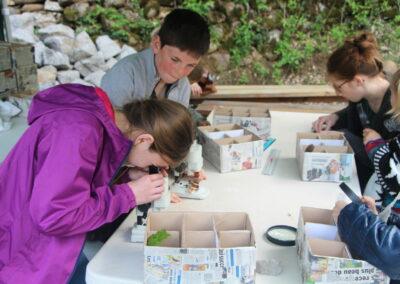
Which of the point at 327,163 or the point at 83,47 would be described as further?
the point at 83,47

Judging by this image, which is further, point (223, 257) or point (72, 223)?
point (72, 223)

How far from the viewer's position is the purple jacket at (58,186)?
1.13 metres

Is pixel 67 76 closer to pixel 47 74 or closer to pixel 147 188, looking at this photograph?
pixel 47 74

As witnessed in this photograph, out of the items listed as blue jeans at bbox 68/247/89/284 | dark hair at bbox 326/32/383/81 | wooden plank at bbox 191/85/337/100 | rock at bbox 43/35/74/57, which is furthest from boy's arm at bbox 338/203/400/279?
rock at bbox 43/35/74/57

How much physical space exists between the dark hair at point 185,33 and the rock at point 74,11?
4.26m

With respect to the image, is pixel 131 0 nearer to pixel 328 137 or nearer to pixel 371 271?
pixel 328 137

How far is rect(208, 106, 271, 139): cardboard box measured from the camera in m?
2.15

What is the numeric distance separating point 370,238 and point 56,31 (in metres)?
5.19

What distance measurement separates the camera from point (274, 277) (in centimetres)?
109

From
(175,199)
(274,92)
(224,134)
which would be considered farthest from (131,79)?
(274,92)

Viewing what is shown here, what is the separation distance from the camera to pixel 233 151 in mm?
1771

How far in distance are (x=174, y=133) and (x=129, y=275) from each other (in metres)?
0.46

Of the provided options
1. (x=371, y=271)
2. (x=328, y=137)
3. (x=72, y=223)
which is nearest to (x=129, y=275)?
(x=72, y=223)

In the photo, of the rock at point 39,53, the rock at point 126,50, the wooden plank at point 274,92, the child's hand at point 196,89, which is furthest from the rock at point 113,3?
the child's hand at point 196,89
